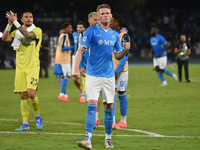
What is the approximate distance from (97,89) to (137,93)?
9.18 m

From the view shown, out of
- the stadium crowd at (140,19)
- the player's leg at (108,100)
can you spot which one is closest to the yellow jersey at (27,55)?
the player's leg at (108,100)

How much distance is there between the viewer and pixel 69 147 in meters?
6.75

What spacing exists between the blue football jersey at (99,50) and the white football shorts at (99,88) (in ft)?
0.25

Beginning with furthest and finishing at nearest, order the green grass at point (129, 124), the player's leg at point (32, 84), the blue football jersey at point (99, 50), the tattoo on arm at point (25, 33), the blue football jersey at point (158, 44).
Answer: the blue football jersey at point (158, 44), the player's leg at point (32, 84), the tattoo on arm at point (25, 33), the green grass at point (129, 124), the blue football jersey at point (99, 50)

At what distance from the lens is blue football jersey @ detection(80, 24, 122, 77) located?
670 cm

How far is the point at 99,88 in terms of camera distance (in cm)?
679

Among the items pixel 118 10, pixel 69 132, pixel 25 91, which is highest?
pixel 118 10

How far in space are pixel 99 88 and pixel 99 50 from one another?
1.94ft

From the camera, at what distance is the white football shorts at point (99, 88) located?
6746 millimetres

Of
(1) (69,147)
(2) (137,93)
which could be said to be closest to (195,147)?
(1) (69,147)

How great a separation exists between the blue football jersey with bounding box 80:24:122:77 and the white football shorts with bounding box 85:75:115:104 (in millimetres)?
78

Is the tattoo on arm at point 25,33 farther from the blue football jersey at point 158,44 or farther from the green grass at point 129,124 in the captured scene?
the blue football jersey at point 158,44

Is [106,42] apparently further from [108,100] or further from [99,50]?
[108,100]

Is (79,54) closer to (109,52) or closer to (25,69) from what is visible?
(109,52)
